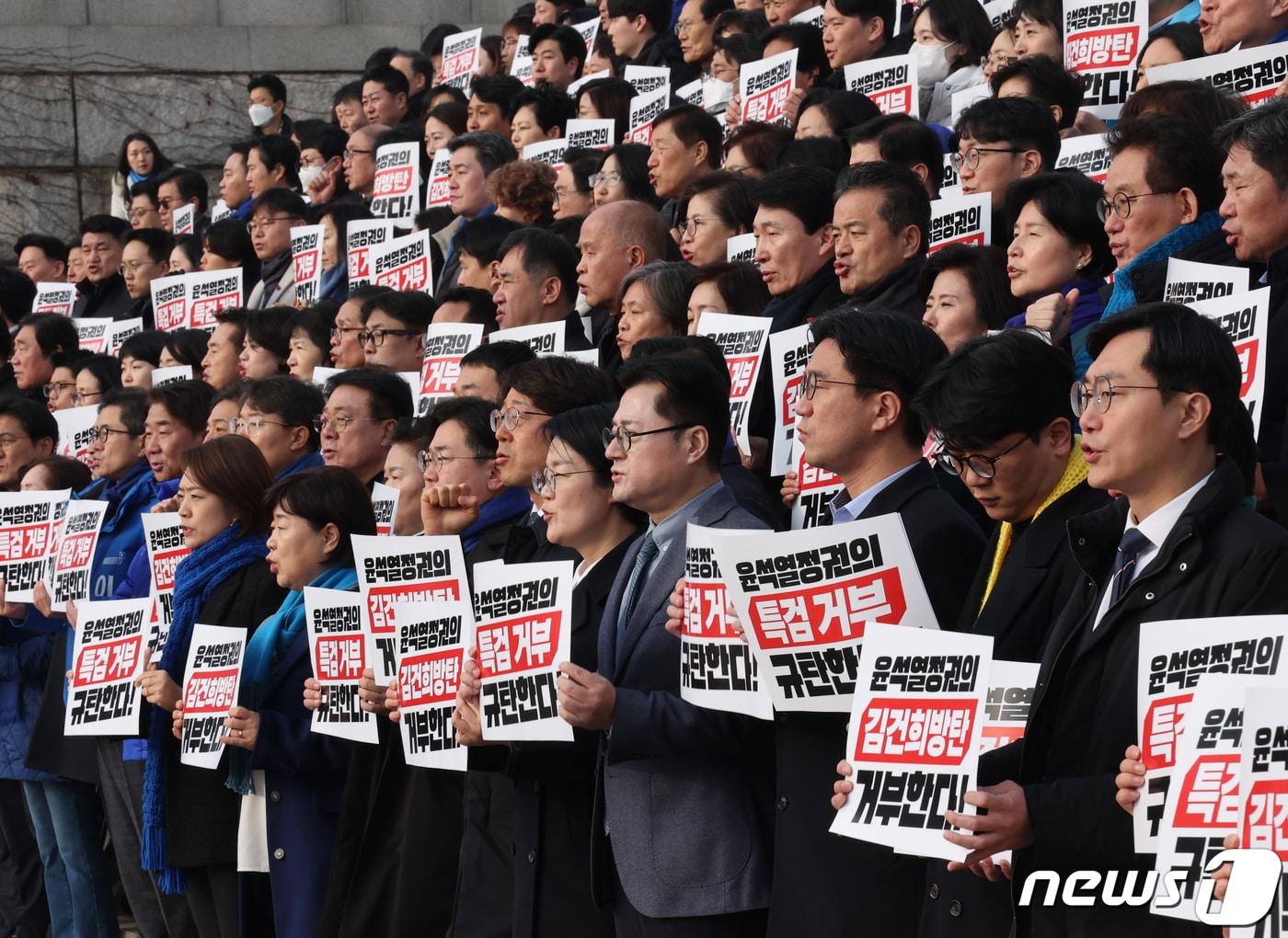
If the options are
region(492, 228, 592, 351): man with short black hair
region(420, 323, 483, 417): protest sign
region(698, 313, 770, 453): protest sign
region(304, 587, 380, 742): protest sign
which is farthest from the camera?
region(492, 228, 592, 351): man with short black hair

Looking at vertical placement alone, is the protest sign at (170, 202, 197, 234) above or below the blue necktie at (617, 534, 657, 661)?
above

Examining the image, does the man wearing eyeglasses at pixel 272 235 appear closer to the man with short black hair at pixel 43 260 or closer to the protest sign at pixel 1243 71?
the man with short black hair at pixel 43 260

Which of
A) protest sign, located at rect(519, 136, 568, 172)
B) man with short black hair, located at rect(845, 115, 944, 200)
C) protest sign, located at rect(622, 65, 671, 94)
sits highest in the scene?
protest sign, located at rect(622, 65, 671, 94)

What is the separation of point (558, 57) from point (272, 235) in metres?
2.73

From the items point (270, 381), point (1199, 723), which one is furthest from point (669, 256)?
point (1199, 723)

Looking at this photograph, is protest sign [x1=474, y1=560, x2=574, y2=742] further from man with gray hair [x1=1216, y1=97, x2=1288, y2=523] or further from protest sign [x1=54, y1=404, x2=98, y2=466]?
protest sign [x1=54, y1=404, x2=98, y2=466]

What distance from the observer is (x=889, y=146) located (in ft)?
24.1

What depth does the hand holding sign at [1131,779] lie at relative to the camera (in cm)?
332

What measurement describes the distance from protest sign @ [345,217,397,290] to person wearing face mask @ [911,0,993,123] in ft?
9.18

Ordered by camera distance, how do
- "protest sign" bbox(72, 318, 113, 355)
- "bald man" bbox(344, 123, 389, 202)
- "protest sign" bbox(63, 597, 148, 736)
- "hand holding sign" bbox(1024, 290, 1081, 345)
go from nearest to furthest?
"hand holding sign" bbox(1024, 290, 1081, 345), "protest sign" bbox(63, 597, 148, 736), "protest sign" bbox(72, 318, 113, 355), "bald man" bbox(344, 123, 389, 202)

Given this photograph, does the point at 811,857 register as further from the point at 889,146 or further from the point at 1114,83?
the point at 1114,83

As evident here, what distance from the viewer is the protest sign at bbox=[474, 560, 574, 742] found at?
4.71m

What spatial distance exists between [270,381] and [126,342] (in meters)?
3.27

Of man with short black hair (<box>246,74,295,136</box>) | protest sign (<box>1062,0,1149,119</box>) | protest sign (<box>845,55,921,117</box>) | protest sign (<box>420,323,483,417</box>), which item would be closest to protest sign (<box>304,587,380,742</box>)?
protest sign (<box>420,323,483,417</box>)
